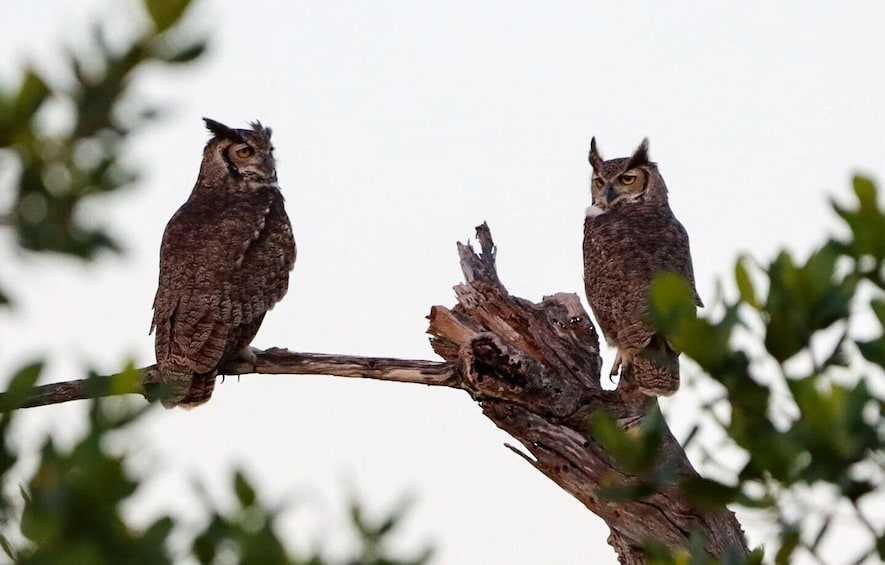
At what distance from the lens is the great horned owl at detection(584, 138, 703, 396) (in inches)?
296

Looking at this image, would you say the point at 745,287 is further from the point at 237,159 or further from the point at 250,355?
the point at 237,159

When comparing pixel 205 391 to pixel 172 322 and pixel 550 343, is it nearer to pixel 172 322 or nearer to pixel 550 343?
pixel 172 322

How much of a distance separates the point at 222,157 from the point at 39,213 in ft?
24.0

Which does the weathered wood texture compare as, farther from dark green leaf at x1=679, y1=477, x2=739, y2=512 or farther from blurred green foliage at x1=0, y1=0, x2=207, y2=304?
blurred green foliage at x1=0, y1=0, x2=207, y2=304

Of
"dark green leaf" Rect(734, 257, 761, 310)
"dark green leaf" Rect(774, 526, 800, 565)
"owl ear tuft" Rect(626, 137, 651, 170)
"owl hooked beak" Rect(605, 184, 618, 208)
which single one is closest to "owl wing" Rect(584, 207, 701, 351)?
"owl hooked beak" Rect(605, 184, 618, 208)

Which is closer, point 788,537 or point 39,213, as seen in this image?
point 39,213

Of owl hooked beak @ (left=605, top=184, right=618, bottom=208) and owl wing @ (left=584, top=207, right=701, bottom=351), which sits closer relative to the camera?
owl wing @ (left=584, top=207, right=701, bottom=351)

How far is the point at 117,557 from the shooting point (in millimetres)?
1370

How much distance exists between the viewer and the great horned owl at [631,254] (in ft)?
24.6

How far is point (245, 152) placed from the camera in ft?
28.1

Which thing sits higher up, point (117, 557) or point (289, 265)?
point (289, 265)

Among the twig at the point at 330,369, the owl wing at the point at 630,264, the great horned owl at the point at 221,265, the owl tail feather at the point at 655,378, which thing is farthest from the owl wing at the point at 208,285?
the owl tail feather at the point at 655,378

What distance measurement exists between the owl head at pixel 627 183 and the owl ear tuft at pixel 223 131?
8.41ft

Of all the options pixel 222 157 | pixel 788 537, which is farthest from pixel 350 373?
pixel 788 537
